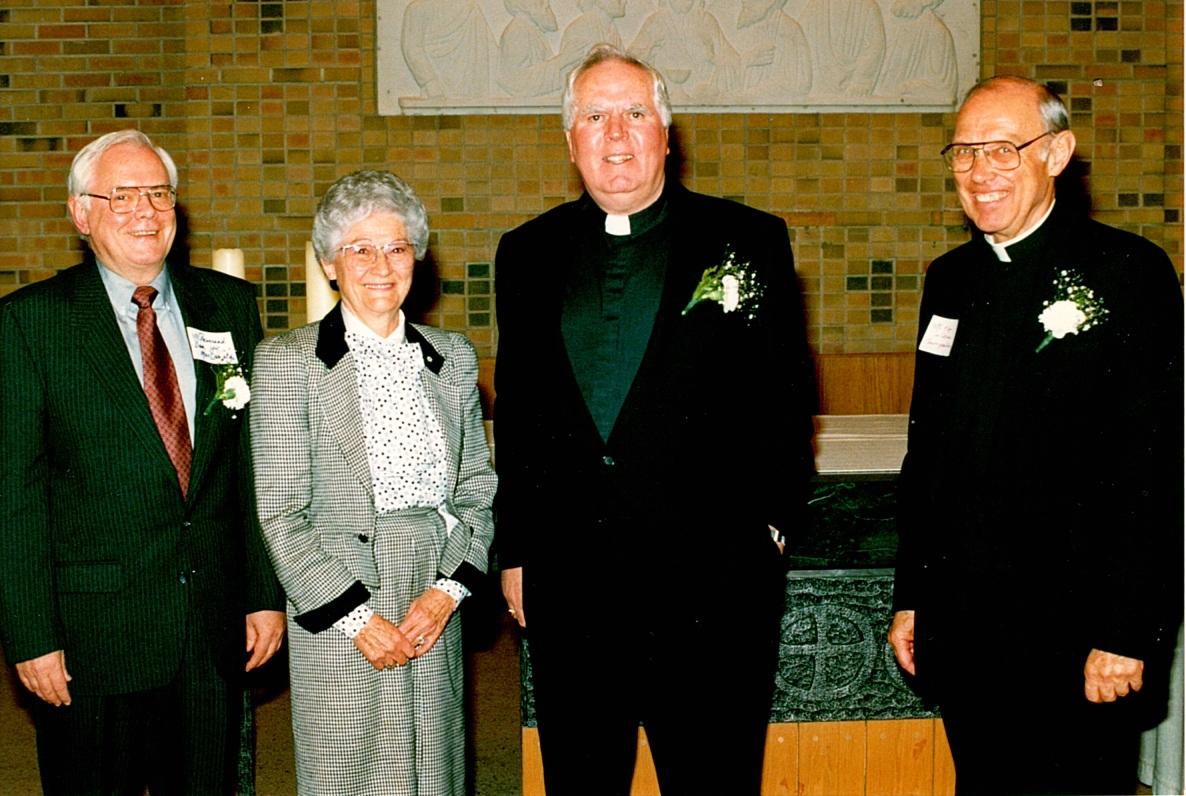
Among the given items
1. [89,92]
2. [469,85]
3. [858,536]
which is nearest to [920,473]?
[858,536]

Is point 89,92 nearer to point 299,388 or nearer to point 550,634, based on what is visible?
point 299,388

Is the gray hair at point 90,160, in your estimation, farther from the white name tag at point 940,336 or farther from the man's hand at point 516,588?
the white name tag at point 940,336

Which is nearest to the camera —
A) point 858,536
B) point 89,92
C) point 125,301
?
point 125,301

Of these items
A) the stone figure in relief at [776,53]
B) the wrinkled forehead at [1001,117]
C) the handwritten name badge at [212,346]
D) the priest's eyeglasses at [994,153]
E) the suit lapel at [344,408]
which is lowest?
the suit lapel at [344,408]

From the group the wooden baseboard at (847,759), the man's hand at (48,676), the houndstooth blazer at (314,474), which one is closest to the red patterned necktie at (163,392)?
the houndstooth blazer at (314,474)

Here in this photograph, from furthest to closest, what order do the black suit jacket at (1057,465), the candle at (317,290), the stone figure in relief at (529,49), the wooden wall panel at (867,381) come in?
1. the wooden wall panel at (867,381)
2. the stone figure in relief at (529,49)
3. the candle at (317,290)
4. the black suit jacket at (1057,465)

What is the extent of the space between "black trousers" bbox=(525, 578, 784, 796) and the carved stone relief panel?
3490 mm

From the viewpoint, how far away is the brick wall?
206 inches

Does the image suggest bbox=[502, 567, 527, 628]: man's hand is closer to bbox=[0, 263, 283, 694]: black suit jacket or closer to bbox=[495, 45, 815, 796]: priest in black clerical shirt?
bbox=[495, 45, 815, 796]: priest in black clerical shirt

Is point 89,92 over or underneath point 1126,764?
over

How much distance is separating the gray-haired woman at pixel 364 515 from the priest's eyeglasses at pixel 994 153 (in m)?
1.05

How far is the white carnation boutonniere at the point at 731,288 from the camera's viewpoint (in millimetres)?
2197

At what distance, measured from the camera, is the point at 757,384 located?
2.23m

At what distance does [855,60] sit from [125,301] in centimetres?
398
